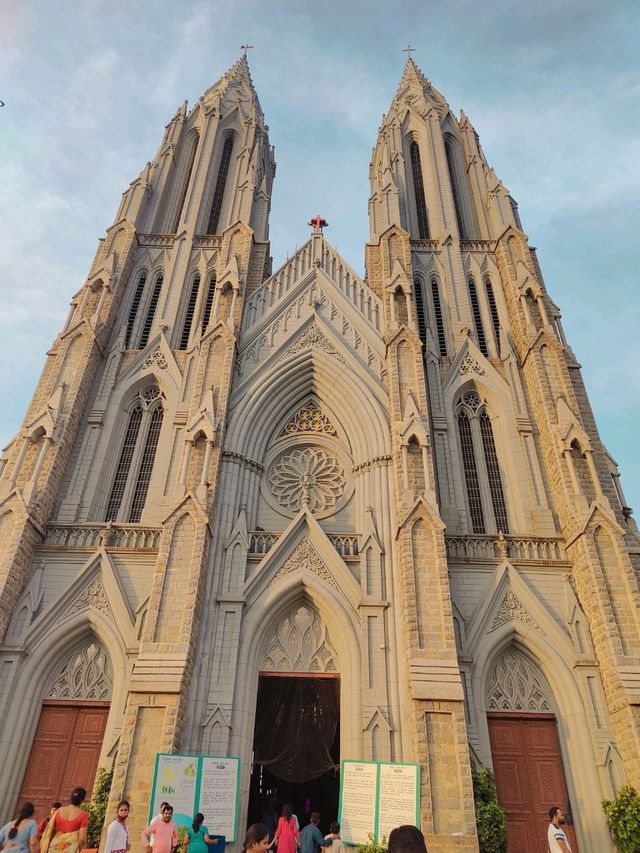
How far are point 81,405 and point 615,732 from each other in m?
15.4

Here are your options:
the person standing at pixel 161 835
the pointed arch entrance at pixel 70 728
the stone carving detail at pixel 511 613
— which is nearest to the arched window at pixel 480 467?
the stone carving detail at pixel 511 613

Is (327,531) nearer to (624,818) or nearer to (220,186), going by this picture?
(624,818)

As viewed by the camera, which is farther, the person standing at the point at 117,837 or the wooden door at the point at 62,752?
the wooden door at the point at 62,752

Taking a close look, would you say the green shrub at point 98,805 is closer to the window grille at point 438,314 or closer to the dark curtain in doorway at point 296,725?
the dark curtain in doorway at point 296,725

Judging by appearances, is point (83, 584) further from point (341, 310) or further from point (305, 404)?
point (341, 310)

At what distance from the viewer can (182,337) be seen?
65.8 feet

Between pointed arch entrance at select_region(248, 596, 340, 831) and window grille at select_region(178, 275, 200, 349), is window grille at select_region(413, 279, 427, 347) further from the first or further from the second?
pointed arch entrance at select_region(248, 596, 340, 831)

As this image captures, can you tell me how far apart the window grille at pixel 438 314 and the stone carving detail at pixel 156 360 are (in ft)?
29.1

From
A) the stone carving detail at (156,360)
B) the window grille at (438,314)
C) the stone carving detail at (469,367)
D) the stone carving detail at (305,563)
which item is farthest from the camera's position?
the window grille at (438,314)

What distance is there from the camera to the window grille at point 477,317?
19853 millimetres

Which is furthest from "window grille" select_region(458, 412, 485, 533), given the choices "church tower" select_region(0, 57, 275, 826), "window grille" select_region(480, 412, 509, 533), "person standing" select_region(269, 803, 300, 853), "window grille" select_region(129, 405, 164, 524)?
"window grille" select_region(129, 405, 164, 524)

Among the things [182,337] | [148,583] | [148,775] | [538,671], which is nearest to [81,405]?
[182,337]

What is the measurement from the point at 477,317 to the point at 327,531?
9.69 m

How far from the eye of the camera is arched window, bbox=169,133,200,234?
2392 cm
